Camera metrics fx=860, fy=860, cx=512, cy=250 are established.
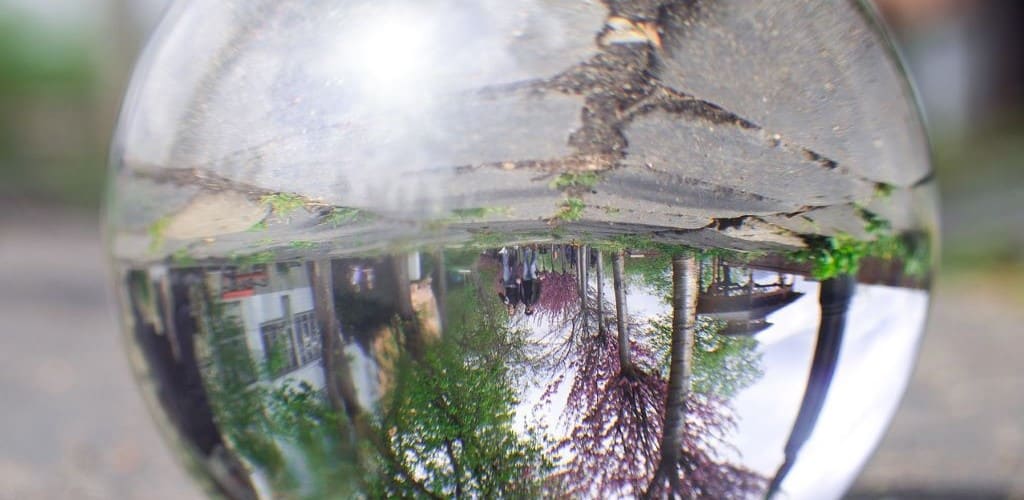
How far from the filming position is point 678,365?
0.98 metres

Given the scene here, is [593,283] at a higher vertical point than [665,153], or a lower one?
lower

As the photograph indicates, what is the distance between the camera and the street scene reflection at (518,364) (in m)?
0.93

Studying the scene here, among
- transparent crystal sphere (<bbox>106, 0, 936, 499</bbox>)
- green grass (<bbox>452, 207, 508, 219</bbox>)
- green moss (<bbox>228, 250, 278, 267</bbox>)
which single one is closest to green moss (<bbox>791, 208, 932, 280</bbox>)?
transparent crystal sphere (<bbox>106, 0, 936, 499</bbox>)

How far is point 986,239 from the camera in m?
5.09

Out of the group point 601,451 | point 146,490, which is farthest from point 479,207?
point 146,490

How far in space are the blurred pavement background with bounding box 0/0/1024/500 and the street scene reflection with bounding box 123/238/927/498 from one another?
71cm

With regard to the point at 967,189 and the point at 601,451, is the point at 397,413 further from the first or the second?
the point at 967,189

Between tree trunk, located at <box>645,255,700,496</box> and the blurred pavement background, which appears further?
the blurred pavement background

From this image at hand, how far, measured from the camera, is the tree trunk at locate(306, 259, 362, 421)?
0.96m

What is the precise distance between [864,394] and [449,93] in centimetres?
67

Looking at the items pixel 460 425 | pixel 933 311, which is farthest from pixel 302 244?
pixel 933 311

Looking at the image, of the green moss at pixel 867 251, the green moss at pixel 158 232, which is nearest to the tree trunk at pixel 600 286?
the green moss at pixel 867 251

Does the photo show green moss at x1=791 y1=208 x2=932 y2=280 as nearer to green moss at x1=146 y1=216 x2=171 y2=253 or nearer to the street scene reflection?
the street scene reflection

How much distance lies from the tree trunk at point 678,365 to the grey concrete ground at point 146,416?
2.82ft
